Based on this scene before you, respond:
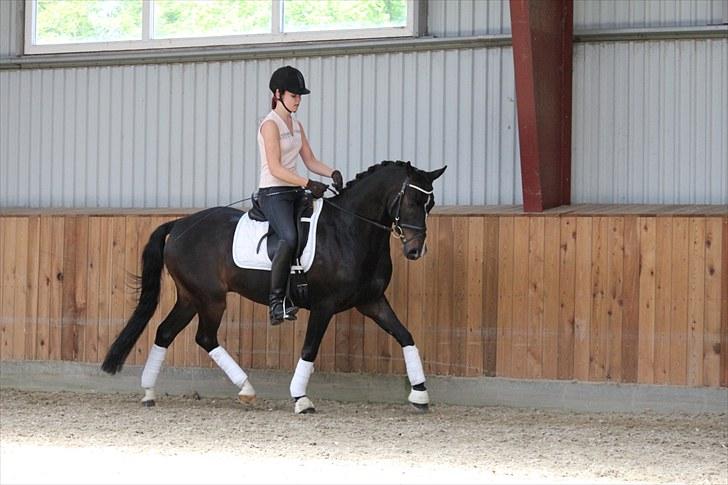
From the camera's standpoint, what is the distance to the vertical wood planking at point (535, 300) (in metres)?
8.69

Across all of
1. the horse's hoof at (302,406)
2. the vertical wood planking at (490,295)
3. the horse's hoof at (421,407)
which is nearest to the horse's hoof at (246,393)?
the horse's hoof at (302,406)

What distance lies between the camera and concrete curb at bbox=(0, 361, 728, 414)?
830 centimetres

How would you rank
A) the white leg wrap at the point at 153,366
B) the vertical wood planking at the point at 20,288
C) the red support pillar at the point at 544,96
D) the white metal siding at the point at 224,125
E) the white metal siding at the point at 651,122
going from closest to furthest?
1. the white leg wrap at the point at 153,366
2. the red support pillar at the point at 544,96
3. the white metal siding at the point at 651,122
4. the white metal siding at the point at 224,125
5. the vertical wood planking at the point at 20,288

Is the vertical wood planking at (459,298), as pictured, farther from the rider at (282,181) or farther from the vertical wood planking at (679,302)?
the vertical wood planking at (679,302)

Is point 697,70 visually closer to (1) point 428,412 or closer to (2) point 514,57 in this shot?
(2) point 514,57

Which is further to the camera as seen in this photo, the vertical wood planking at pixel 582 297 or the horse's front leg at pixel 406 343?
the vertical wood planking at pixel 582 297

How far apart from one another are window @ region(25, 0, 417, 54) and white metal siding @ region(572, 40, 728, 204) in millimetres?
1632

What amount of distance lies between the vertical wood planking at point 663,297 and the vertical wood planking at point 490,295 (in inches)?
45.6

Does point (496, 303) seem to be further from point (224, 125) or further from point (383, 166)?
point (224, 125)

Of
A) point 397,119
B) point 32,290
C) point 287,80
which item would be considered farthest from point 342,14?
point 32,290

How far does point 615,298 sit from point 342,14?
11.6 ft

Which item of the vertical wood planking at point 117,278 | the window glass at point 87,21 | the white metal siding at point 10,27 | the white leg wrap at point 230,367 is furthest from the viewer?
the white metal siding at point 10,27

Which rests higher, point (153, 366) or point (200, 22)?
point (200, 22)

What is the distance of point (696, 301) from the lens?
27.1ft
